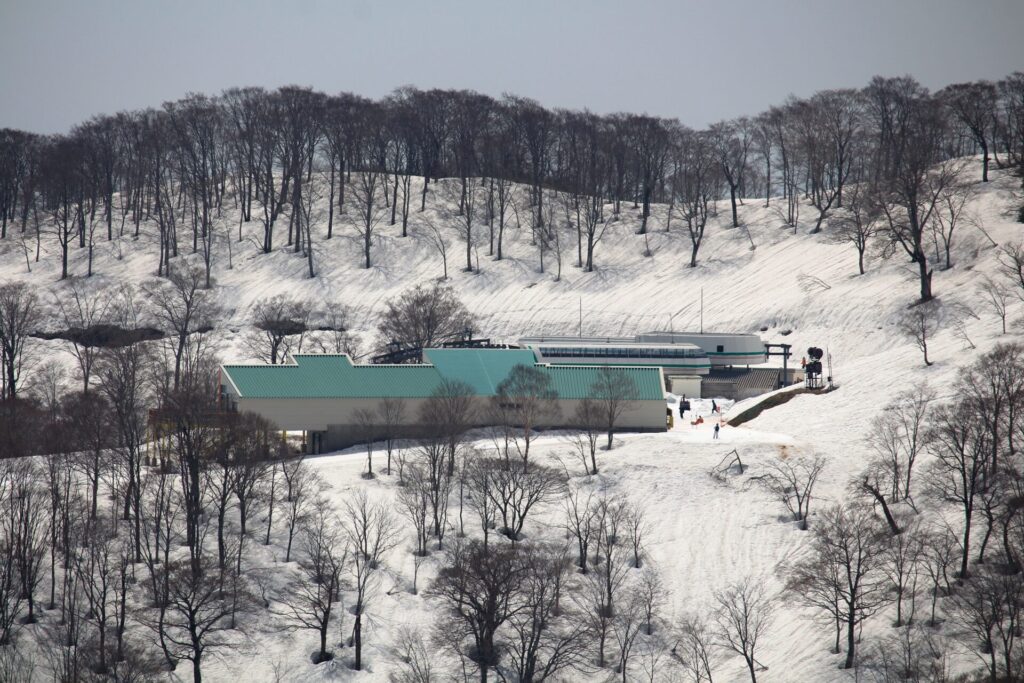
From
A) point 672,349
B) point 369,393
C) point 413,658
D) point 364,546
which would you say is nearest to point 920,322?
point 672,349

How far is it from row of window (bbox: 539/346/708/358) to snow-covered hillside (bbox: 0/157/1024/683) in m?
8.59

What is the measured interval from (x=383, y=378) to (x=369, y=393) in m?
1.76

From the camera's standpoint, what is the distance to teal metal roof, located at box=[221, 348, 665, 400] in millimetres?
73250

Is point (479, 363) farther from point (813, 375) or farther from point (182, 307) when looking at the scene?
point (182, 307)

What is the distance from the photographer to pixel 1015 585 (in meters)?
49.2

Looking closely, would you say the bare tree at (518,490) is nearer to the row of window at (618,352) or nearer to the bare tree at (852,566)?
the bare tree at (852,566)

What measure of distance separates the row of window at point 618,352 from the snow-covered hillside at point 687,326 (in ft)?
28.2

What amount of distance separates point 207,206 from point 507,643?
75.1m

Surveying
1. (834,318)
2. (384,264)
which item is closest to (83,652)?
(834,318)

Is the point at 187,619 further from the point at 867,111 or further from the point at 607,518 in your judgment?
the point at 867,111

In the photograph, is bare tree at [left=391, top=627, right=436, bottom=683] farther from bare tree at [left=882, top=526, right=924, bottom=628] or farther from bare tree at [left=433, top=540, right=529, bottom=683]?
bare tree at [left=882, top=526, right=924, bottom=628]

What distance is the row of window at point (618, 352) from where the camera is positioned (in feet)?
274

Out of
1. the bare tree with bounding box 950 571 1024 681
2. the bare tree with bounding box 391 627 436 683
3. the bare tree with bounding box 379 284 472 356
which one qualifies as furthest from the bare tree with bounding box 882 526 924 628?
the bare tree with bounding box 379 284 472 356

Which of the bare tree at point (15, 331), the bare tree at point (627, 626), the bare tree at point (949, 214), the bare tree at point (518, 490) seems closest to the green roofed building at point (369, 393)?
the bare tree at point (518, 490)
